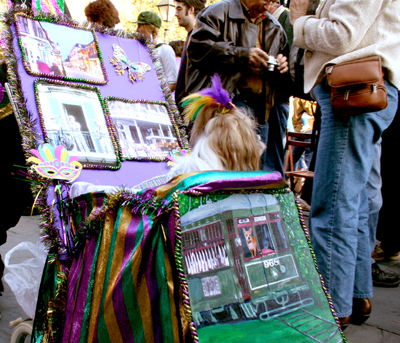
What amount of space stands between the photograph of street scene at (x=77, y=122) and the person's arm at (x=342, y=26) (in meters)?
1.04

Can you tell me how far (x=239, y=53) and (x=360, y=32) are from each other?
775 millimetres

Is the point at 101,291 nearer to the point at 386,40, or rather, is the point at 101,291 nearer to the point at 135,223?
the point at 135,223

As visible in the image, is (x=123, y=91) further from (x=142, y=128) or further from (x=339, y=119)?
(x=339, y=119)

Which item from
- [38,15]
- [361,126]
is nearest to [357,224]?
[361,126]

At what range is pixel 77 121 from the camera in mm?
1680

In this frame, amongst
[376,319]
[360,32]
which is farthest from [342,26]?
[376,319]

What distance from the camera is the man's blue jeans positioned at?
1.61m

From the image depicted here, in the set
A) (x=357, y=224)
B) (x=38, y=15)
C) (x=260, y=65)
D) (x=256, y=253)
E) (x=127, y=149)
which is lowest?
(x=357, y=224)

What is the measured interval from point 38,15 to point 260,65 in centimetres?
122

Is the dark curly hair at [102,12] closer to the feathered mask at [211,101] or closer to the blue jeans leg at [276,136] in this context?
the blue jeans leg at [276,136]

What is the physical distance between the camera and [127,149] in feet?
5.90

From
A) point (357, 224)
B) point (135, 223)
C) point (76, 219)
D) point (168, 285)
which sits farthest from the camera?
point (357, 224)

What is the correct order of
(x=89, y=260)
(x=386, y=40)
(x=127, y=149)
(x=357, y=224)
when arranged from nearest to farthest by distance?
1. (x=89, y=260)
2. (x=386, y=40)
3. (x=357, y=224)
4. (x=127, y=149)

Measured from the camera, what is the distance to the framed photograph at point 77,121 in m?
1.59
